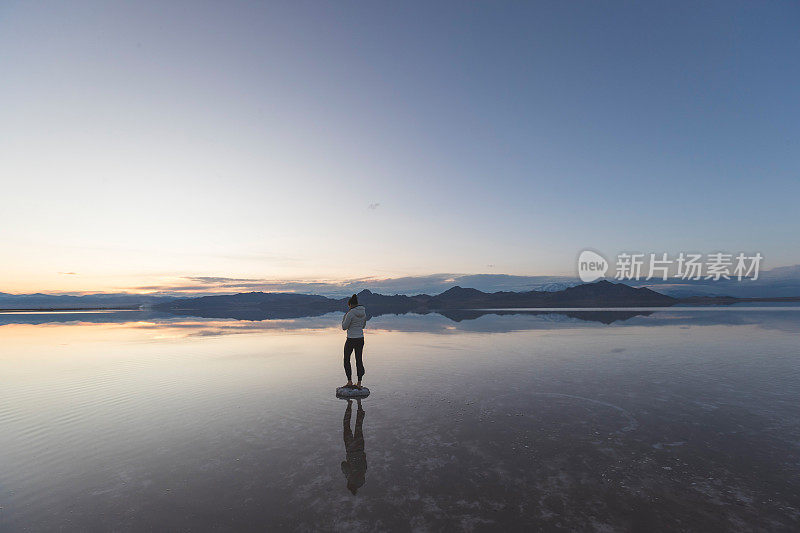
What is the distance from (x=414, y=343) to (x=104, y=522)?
18975 mm

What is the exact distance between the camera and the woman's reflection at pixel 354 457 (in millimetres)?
5867

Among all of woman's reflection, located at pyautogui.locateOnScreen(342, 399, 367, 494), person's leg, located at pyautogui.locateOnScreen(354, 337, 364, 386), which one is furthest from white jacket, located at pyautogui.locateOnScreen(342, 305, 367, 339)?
woman's reflection, located at pyautogui.locateOnScreen(342, 399, 367, 494)

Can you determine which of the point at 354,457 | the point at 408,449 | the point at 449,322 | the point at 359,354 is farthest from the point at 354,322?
the point at 449,322

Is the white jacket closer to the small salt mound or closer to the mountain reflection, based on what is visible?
the small salt mound

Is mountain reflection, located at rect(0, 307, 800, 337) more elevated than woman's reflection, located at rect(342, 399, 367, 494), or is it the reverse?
woman's reflection, located at rect(342, 399, 367, 494)

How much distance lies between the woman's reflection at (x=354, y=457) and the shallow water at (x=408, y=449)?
0.04 metres

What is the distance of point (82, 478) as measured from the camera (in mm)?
6070

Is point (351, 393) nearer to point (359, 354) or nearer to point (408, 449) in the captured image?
point (359, 354)

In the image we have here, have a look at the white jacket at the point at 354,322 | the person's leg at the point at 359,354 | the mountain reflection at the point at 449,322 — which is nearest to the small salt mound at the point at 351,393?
the person's leg at the point at 359,354

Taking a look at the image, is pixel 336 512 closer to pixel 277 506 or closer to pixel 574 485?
pixel 277 506

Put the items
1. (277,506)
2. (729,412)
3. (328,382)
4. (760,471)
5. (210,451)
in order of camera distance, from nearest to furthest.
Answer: (277,506)
(760,471)
(210,451)
(729,412)
(328,382)

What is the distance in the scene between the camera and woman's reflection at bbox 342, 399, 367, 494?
5.87 meters

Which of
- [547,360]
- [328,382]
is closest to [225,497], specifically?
[328,382]

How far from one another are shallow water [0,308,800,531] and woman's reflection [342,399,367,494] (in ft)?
0.14
